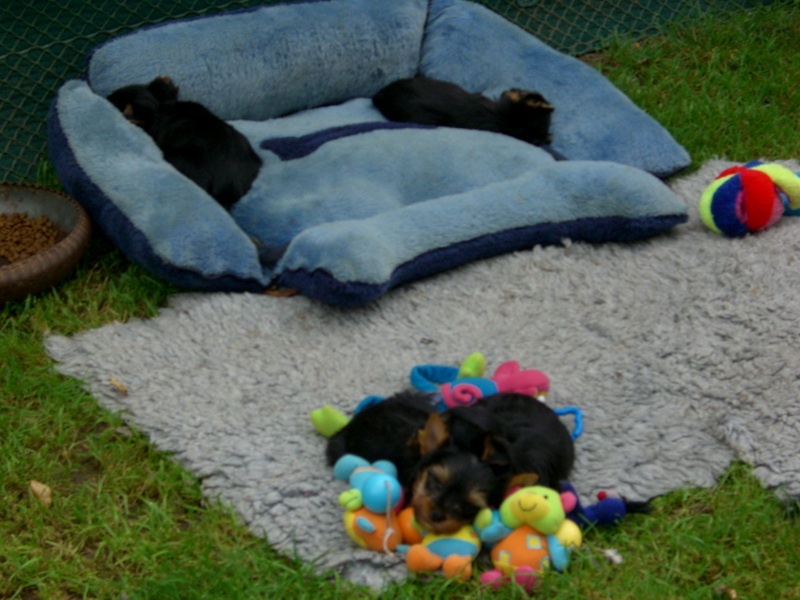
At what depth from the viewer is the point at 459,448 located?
10.3ft

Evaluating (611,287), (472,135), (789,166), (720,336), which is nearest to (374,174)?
(472,135)

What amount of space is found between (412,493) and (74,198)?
2.51 metres

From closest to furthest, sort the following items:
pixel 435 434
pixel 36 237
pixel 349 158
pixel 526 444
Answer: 1. pixel 435 434
2. pixel 526 444
3. pixel 36 237
4. pixel 349 158

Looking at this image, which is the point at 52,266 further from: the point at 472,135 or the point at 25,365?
the point at 472,135

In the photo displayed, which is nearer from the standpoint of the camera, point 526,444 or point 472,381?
point 526,444

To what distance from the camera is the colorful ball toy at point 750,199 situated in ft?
15.8

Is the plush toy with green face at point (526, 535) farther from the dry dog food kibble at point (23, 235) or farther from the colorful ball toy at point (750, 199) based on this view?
the dry dog food kibble at point (23, 235)

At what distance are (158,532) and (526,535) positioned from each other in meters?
1.12

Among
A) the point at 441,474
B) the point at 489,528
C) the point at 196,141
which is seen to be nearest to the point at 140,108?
the point at 196,141

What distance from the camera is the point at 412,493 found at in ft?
10.4

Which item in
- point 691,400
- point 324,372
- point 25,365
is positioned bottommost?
point 25,365

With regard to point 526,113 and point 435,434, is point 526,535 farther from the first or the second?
point 526,113

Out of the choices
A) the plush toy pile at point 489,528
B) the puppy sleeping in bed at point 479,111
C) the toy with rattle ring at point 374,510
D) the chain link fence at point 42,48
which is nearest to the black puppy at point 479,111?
the puppy sleeping in bed at point 479,111

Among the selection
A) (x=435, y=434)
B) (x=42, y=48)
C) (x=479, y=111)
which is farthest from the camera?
(x=479, y=111)
